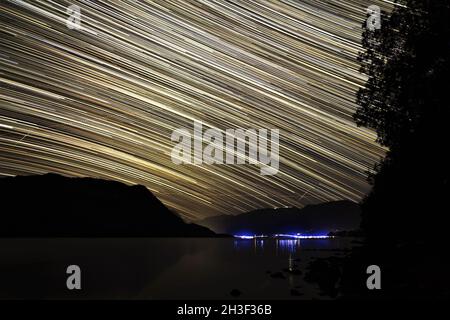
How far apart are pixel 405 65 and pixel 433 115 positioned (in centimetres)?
276

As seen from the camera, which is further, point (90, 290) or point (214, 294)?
point (90, 290)

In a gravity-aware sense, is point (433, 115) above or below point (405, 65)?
below

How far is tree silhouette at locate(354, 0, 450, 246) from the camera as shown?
63.3 feet

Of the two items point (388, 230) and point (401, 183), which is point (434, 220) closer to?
point (401, 183)

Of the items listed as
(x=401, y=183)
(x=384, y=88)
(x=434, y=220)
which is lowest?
(x=434, y=220)

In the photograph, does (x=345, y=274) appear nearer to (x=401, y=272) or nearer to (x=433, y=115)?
(x=401, y=272)

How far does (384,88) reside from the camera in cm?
2192

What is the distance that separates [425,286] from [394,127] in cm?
696

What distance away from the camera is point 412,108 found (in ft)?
68.4

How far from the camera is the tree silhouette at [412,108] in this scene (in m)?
19.3
